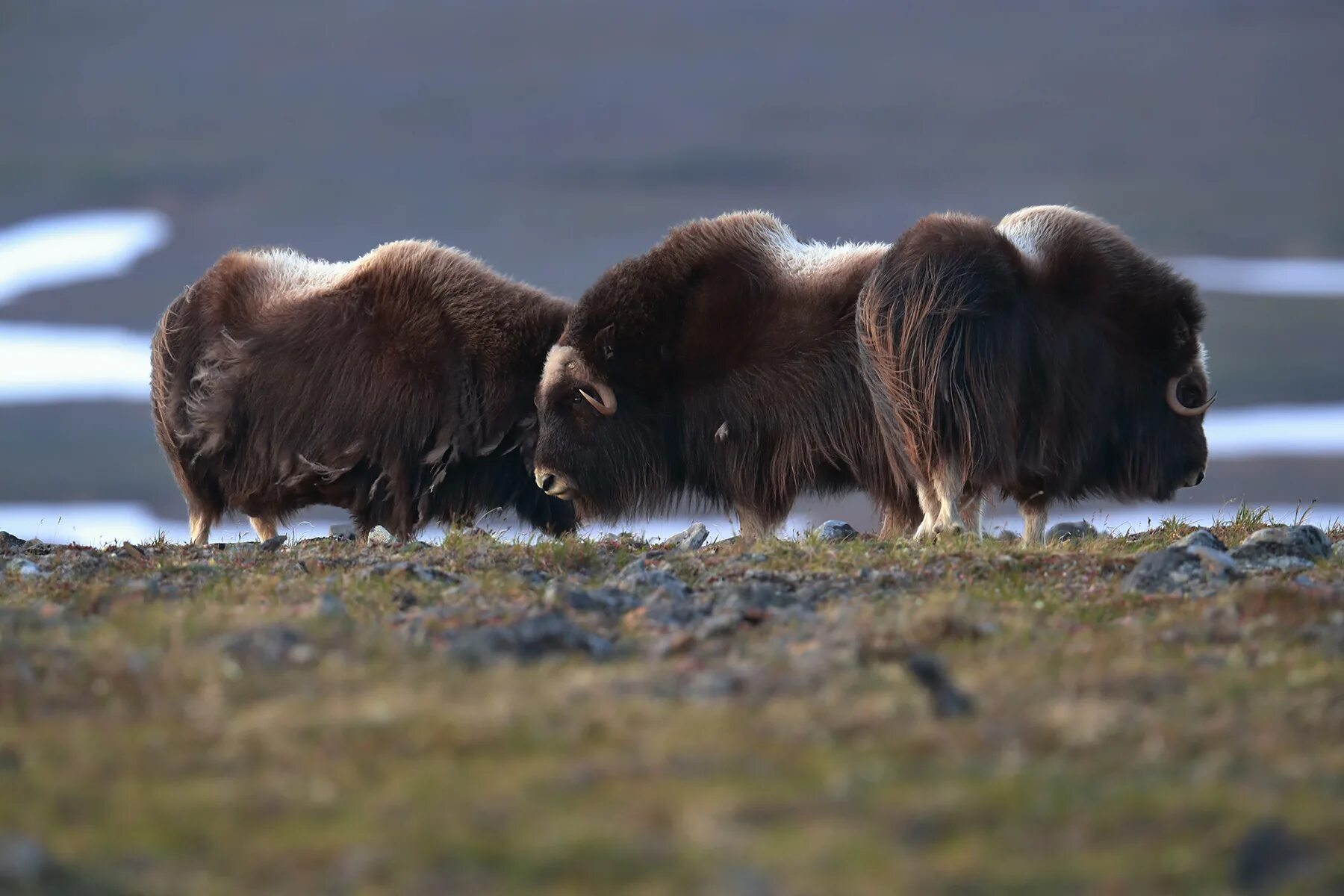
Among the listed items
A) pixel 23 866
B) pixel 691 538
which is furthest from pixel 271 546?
pixel 23 866

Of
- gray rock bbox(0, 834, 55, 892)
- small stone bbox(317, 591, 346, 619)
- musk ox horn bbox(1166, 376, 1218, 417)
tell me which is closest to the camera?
gray rock bbox(0, 834, 55, 892)

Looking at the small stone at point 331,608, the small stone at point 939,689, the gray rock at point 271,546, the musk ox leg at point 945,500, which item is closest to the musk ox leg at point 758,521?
the musk ox leg at point 945,500

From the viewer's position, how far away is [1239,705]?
2842mm

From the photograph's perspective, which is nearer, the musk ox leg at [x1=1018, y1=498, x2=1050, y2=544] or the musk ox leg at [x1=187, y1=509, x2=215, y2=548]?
the musk ox leg at [x1=1018, y1=498, x2=1050, y2=544]

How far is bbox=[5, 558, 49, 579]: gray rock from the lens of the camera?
5.16 metres

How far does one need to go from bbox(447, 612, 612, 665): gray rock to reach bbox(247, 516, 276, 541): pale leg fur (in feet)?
16.0

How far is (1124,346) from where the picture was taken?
6441 millimetres

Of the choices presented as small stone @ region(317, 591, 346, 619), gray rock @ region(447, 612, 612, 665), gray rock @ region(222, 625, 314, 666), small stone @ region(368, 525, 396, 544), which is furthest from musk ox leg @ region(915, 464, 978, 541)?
gray rock @ region(222, 625, 314, 666)

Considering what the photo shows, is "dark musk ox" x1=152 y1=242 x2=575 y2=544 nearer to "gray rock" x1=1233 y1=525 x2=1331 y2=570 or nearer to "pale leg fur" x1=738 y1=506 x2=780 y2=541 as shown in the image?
"pale leg fur" x1=738 y1=506 x2=780 y2=541

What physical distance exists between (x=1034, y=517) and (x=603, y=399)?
76.8 inches

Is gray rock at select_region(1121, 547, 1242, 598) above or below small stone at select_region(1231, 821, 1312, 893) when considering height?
above

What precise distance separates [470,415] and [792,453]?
1582 millimetres

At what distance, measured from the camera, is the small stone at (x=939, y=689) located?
2.69 m

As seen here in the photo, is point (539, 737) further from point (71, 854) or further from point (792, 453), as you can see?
point (792, 453)
